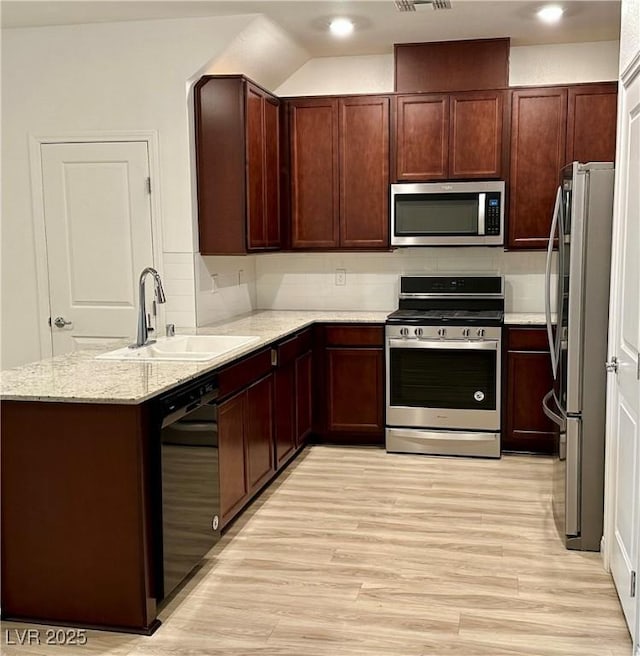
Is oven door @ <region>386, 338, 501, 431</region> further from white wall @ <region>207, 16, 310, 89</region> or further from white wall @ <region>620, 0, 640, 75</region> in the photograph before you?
white wall @ <region>620, 0, 640, 75</region>

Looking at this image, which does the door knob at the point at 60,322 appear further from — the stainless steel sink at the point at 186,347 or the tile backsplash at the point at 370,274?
the tile backsplash at the point at 370,274

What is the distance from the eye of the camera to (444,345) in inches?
195

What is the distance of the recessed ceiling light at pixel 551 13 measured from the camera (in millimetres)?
4449

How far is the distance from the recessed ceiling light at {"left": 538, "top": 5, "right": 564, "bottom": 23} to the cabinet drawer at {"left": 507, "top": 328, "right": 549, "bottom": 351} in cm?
189

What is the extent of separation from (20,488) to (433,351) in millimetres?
2857

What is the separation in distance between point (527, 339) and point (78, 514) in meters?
3.07

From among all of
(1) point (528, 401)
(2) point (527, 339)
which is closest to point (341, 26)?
(2) point (527, 339)

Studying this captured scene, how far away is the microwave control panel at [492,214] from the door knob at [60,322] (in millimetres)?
2788

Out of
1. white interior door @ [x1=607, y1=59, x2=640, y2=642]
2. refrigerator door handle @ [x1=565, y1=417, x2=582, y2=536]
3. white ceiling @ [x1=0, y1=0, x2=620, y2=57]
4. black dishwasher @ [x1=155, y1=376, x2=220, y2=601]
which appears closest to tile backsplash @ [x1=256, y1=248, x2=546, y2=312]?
white ceiling @ [x1=0, y1=0, x2=620, y2=57]

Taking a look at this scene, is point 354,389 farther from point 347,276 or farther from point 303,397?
point 347,276

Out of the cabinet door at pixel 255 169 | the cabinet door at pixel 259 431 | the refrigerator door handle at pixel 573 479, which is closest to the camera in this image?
the refrigerator door handle at pixel 573 479

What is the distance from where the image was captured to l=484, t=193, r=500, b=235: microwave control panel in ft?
16.7

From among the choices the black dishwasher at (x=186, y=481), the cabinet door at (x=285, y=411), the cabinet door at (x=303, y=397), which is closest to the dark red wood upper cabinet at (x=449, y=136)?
the cabinet door at (x=303, y=397)

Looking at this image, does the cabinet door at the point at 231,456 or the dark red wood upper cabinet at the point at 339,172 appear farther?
the dark red wood upper cabinet at the point at 339,172
